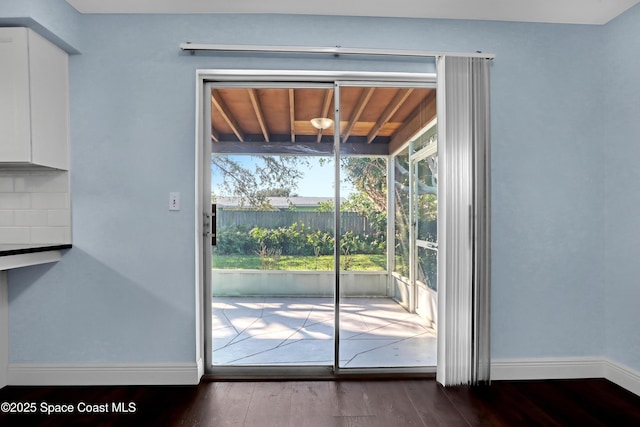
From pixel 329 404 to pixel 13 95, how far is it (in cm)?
263

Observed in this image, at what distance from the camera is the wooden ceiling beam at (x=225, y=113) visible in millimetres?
2695

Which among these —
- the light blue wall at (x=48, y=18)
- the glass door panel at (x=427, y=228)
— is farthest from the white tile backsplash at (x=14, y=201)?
the glass door panel at (x=427, y=228)

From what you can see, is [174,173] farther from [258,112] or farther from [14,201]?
[14,201]

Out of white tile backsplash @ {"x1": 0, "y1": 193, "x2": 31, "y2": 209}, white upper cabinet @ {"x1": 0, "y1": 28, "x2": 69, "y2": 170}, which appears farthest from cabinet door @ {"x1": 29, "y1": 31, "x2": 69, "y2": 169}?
white tile backsplash @ {"x1": 0, "y1": 193, "x2": 31, "y2": 209}

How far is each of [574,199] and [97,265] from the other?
335 centimetres

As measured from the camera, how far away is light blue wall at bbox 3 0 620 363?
2.52 m

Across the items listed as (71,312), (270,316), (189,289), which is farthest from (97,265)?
(270,316)

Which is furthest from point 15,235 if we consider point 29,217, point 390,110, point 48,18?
point 390,110

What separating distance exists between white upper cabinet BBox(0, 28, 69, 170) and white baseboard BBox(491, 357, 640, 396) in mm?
3295

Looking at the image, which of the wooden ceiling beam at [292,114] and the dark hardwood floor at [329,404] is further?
the wooden ceiling beam at [292,114]

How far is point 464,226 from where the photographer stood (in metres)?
2.51

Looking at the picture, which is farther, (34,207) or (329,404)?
(34,207)

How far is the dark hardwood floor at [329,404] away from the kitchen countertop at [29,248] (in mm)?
930

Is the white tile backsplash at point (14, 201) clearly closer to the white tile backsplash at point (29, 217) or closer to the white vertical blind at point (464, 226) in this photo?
the white tile backsplash at point (29, 217)
